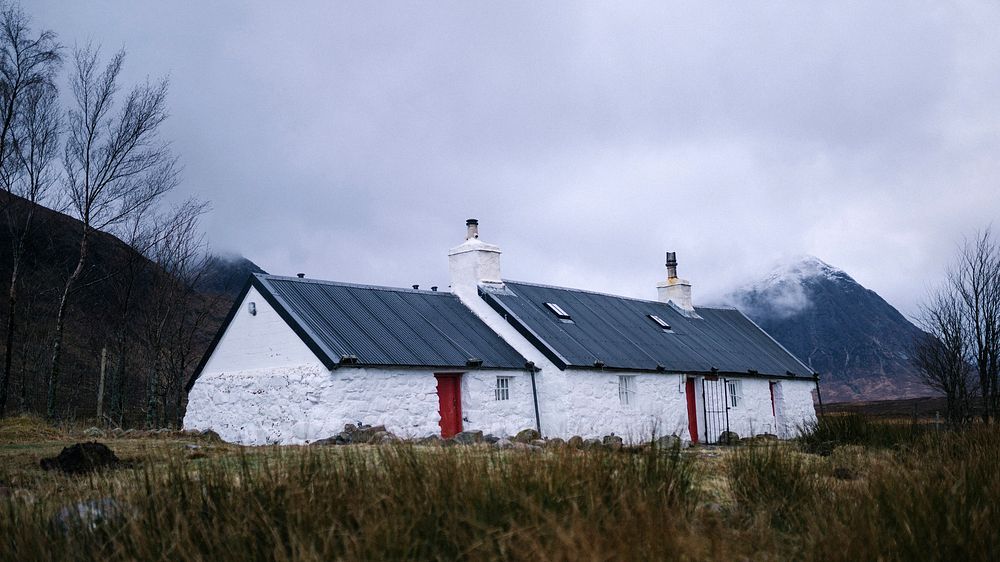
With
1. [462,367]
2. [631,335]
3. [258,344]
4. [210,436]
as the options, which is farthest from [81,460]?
[631,335]

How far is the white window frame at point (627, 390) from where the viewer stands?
73.3 ft

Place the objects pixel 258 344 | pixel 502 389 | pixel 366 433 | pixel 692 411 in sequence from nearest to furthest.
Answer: pixel 366 433
pixel 258 344
pixel 502 389
pixel 692 411

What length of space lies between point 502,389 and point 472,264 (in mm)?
4060

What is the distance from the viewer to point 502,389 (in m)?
20.7

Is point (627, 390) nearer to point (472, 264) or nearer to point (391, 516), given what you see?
point (472, 264)

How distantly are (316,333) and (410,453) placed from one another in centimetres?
1158

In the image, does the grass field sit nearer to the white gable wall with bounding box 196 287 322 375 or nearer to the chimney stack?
the white gable wall with bounding box 196 287 322 375

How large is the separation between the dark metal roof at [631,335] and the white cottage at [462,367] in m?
0.06

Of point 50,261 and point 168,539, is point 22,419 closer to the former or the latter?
point 168,539

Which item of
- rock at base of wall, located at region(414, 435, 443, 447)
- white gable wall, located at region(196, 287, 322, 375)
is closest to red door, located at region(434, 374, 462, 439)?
white gable wall, located at region(196, 287, 322, 375)

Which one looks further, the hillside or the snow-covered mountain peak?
the snow-covered mountain peak

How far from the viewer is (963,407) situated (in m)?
22.2

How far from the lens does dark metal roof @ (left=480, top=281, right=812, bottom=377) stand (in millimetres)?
21953

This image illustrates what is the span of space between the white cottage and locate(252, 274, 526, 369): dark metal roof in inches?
1.7
